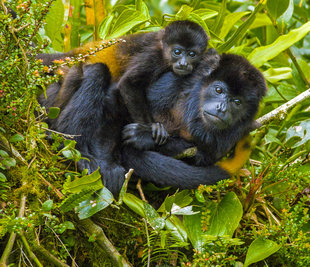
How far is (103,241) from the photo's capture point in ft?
8.19

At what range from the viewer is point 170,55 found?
368cm

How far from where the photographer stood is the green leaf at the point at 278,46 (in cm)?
368

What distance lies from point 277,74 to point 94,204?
2364 mm

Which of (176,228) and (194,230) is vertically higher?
(176,228)

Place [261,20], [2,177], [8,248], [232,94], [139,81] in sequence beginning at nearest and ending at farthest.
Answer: [8,248]
[2,177]
[232,94]
[139,81]
[261,20]

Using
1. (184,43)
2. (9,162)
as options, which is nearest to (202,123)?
(184,43)

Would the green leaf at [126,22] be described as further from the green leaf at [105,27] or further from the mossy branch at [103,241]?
the mossy branch at [103,241]

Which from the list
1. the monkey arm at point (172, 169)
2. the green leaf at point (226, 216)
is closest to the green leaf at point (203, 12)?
the monkey arm at point (172, 169)

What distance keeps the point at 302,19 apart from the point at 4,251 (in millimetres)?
4164

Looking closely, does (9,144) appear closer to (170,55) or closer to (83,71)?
(83,71)

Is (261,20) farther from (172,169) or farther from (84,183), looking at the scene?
(84,183)

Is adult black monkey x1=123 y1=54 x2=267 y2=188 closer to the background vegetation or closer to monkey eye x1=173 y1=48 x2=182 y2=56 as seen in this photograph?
the background vegetation

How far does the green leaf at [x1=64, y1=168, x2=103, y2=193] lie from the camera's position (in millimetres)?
2361

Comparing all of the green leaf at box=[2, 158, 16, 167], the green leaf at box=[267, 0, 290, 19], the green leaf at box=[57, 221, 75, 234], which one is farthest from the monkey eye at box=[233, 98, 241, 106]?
the green leaf at box=[2, 158, 16, 167]
